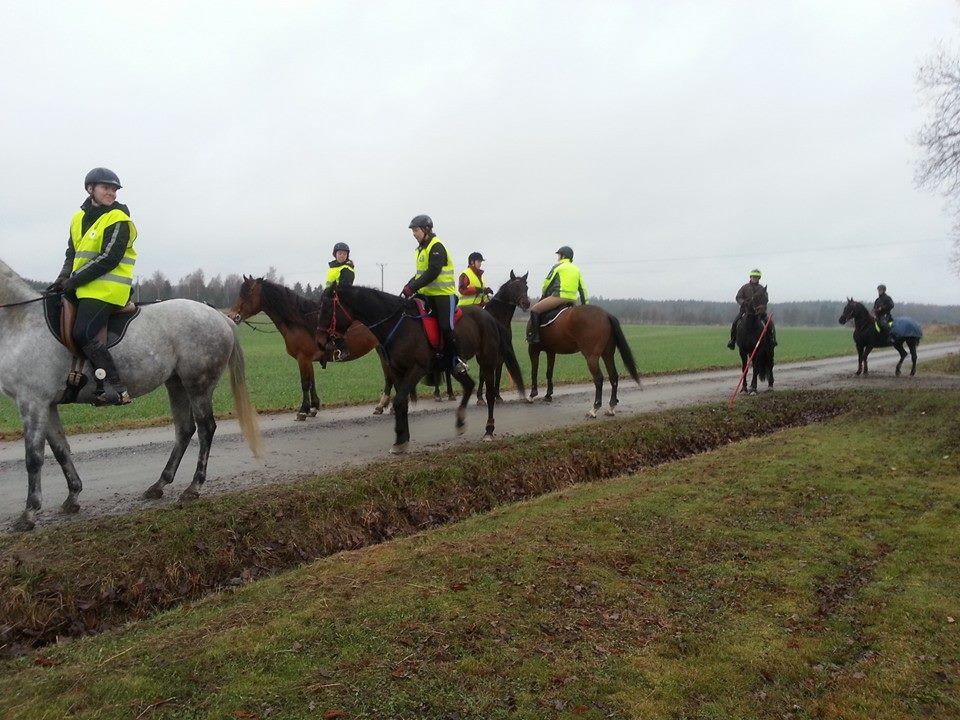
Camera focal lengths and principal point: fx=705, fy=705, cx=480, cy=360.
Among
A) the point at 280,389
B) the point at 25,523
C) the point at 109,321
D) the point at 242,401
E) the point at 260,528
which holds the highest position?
the point at 109,321

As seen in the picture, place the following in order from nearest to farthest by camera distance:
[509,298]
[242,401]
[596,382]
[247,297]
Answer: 1. [242,401]
2. [247,297]
3. [596,382]
4. [509,298]

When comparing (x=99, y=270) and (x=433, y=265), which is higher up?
(x=433, y=265)

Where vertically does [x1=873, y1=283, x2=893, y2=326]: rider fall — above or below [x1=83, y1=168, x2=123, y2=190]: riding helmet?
below

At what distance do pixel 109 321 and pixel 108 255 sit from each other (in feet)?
2.35

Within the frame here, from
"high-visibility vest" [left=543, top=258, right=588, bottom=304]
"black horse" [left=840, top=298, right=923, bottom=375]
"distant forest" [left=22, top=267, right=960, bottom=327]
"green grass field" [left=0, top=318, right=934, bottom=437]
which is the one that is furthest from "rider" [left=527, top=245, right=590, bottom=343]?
"distant forest" [left=22, top=267, right=960, bottom=327]

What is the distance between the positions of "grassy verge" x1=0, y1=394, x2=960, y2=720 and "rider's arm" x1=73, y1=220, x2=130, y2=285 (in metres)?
3.35

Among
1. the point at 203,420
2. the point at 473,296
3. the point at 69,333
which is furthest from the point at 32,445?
the point at 473,296

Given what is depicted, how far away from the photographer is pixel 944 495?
25.0 feet

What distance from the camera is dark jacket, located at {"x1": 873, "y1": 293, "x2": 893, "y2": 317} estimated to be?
22.3 meters

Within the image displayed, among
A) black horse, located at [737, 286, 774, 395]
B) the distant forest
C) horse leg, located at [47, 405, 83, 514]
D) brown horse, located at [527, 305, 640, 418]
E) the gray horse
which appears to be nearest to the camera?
the gray horse

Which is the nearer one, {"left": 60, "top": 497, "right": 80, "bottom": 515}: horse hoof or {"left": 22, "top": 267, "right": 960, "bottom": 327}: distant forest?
{"left": 60, "top": 497, "right": 80, "bottom": 515}: horse hoof

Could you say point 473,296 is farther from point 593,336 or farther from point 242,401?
point 242,401

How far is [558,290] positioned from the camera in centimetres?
1471

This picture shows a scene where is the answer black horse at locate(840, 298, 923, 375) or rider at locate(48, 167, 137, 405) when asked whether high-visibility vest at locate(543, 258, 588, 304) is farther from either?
black horse at locate(840, 298, 923, 375)
